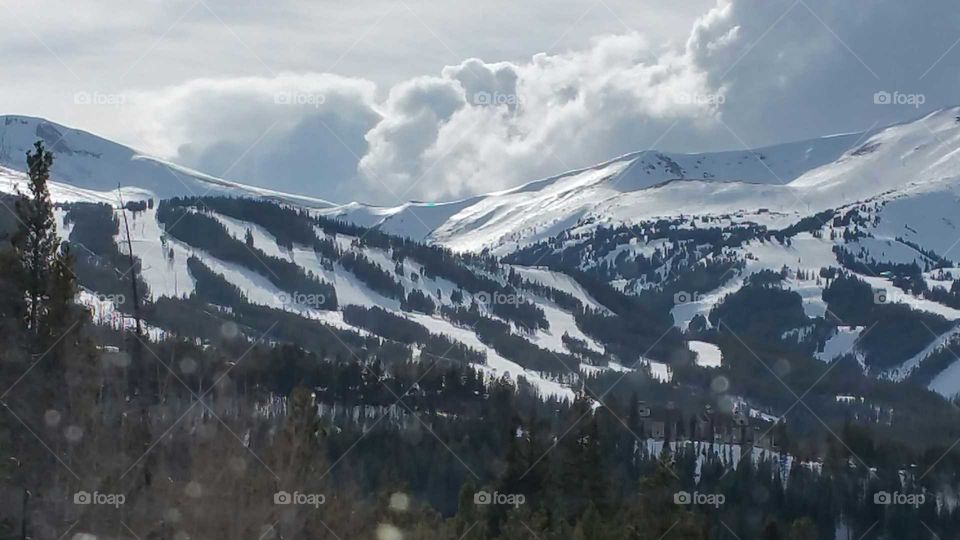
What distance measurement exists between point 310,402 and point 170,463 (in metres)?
5.81

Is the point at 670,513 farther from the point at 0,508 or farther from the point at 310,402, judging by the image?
the point at 0,508

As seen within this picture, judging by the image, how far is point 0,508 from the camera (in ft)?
130
